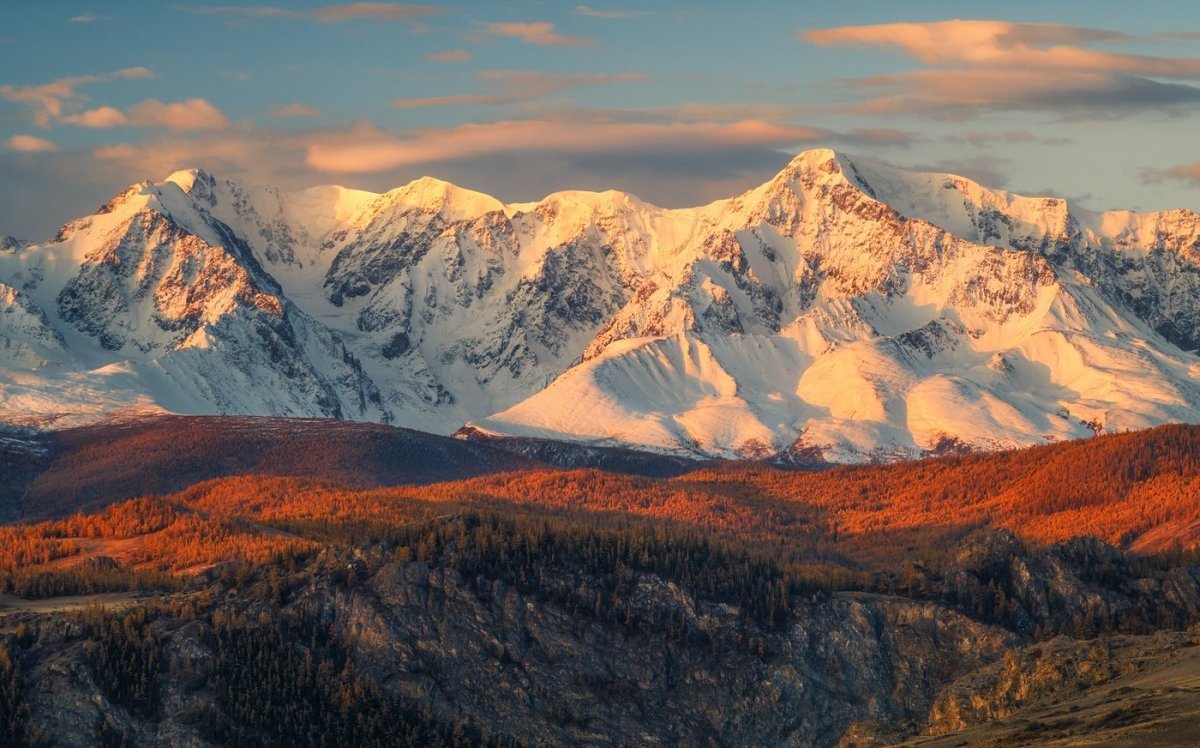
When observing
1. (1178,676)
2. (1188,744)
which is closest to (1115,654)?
(1178,676)

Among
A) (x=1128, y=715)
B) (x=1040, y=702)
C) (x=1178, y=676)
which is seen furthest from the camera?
(x=1040, y=702)

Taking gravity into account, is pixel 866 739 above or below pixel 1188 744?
below

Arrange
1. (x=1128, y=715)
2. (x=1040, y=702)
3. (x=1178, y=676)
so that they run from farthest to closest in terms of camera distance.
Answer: (x=1040, y=702) < (x=1178, y=676) < (x=1128, y=715)

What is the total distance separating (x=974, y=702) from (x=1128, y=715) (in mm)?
43116

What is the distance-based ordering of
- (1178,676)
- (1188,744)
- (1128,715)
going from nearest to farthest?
(1188,744), (1128,715), (1178,676)

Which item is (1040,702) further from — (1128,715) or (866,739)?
(1128,715)

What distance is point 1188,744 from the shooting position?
14038cm

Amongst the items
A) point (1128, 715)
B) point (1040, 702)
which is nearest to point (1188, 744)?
point (1128, 715)

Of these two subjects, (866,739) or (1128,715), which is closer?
(1128,715)

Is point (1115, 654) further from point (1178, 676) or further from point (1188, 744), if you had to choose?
point (1188, 744)

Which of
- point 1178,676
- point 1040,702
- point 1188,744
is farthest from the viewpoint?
point 1040,702

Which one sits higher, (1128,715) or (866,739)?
(1128,715)

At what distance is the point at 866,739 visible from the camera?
7692 inches

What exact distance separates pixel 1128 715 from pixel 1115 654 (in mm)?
39755
